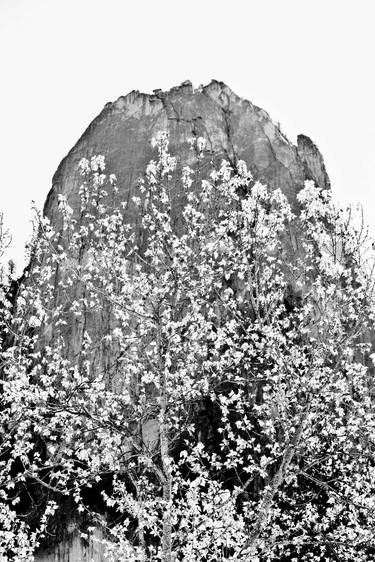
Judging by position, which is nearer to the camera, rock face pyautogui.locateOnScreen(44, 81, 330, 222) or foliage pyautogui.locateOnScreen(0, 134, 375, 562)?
foliage pyautogui.locateOnScreen(0, 134, 375, 562)

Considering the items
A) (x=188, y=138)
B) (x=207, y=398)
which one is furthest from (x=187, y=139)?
(x=207, y=398)

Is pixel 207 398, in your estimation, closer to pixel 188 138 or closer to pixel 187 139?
pixel 187 139

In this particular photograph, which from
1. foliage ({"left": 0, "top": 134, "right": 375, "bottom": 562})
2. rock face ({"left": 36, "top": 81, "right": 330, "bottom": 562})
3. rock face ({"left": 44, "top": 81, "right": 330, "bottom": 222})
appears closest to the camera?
foliage ({"left": 0, "top": 134, "right": 375, "bottom": 562})

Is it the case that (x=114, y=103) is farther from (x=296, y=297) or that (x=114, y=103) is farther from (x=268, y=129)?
(x=296, y=297)

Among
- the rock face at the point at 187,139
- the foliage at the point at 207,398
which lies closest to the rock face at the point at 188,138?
the rock face at the point at 187,139

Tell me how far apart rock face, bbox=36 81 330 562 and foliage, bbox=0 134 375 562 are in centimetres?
677

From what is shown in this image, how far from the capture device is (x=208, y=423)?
74.1ft

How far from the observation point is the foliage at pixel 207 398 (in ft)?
40.9

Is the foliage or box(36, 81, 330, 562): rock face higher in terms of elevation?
box(36, 81, 330, 562): rock face

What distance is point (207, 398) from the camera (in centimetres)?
2281

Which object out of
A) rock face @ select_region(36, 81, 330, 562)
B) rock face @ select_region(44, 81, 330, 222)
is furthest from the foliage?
rock face @ select_region(44, 81, 330, 222)

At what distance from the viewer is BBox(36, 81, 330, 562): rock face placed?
3212 cm

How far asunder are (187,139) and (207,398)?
15953mm

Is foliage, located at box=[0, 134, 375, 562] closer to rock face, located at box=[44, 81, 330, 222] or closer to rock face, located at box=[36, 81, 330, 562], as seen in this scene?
rock face, located at box=[36, 81, 330, 562]
